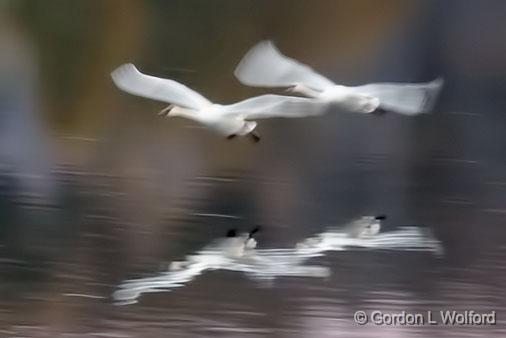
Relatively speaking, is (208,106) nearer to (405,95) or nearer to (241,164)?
→ (241,164)

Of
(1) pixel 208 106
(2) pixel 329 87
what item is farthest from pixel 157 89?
(2) pixel 329 87

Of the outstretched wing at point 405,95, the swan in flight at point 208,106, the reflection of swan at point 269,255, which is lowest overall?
the reflection of swan at point 269,255

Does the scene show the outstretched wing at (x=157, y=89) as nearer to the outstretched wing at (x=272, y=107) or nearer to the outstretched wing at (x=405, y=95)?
the outstretched wing at (x=272, y=107)

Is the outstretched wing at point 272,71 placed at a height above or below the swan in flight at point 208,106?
above

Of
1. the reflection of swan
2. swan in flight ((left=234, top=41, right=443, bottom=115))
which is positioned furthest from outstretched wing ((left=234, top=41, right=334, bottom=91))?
the reflection of swan

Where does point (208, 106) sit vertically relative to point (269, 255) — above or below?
above

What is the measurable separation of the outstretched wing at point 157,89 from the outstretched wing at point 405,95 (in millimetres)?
148

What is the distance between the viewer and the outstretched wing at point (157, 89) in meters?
0.76

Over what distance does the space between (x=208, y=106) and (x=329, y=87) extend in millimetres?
112

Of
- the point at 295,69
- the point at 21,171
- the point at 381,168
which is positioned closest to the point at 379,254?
the point at 381,168

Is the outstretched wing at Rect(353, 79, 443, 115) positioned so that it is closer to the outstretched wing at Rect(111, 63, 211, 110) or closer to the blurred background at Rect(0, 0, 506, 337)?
the blurred background at Rect(0, 0, 506, 337)

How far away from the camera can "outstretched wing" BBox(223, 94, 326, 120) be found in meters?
0.76

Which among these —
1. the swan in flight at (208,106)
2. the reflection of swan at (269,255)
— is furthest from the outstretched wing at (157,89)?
the reflection of swan at (269,255)

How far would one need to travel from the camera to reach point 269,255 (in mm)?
753
